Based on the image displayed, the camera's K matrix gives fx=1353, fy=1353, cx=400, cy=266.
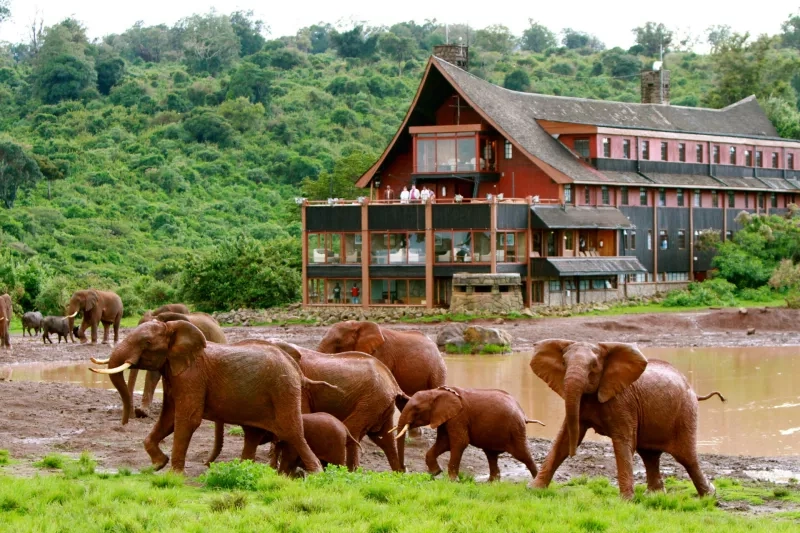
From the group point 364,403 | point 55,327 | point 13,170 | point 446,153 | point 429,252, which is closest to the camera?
point 364,403

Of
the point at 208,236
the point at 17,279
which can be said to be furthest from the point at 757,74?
the point at 17,279

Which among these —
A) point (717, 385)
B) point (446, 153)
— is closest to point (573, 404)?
point (717, 385)

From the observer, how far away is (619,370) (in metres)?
14.2

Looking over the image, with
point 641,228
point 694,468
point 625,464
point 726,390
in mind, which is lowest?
point 726,390

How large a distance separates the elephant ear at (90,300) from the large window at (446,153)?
69.2ft

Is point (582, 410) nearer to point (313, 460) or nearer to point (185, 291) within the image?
point (313, 460)

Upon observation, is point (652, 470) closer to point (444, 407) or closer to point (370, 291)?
point (444, 407)

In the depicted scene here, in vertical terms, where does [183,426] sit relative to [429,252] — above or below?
below

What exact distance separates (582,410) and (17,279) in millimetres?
37978

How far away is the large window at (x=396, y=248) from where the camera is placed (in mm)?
52594

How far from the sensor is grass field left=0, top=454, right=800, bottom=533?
1210cm

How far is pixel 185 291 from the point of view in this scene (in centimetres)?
5447

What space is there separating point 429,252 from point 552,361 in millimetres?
37326

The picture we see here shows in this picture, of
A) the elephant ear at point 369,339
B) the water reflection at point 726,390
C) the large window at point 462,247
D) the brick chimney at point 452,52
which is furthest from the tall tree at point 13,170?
the elephant ear at point 369,339
